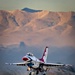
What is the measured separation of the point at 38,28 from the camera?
5.27 metres

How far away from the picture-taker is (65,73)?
5211 mm

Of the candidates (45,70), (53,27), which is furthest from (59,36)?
(45,70)

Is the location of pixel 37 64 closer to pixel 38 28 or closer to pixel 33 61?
pixel 33 61

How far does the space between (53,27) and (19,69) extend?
0.70 meters

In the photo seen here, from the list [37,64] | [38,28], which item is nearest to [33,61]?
[37,64]

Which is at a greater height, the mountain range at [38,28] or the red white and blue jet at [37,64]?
the mountain range at [38,28]

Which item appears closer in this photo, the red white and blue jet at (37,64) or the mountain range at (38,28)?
the red white and blue jet at (37,64)

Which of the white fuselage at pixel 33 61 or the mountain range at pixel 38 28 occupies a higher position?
the mountain range at pixel 38 28

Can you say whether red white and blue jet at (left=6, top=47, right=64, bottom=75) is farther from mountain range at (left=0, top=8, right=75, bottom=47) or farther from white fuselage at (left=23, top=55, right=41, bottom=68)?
mountain range at (left=0, top=8, right=75, bottom=47)

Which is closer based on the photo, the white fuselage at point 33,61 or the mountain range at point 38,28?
the white fuselage at point 33,61

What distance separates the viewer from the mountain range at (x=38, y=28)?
525 centimetres

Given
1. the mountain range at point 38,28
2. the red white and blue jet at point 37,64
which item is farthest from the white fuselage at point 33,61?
the mountain range at point 38,28

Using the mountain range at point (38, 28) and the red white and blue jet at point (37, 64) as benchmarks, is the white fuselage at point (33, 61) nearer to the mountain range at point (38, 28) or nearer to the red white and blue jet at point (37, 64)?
the red white and blue jet at point (37, 64)

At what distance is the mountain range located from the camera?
5.25 meters
